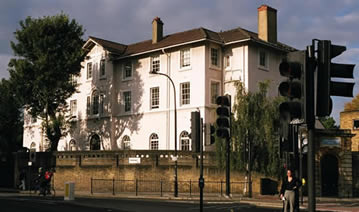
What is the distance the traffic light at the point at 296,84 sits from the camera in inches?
237

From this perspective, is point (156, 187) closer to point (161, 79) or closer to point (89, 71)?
point (161, 79)

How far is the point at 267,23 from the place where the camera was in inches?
1737

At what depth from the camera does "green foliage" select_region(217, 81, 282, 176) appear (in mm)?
33656

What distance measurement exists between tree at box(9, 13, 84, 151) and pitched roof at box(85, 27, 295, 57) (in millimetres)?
5086

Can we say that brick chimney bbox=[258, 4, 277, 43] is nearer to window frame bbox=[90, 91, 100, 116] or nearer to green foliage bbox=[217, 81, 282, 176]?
green foliage bbox=[217, 81, 282, 176]

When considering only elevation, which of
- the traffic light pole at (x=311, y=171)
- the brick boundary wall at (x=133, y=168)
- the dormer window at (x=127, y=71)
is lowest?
the brick boundary wall at (x=133, y=168)

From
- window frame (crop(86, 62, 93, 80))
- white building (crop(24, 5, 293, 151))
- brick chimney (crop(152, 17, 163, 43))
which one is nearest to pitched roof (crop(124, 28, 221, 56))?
white building (crop(24, 5, 293, 151))

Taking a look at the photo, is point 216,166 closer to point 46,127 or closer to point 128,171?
point 128,171

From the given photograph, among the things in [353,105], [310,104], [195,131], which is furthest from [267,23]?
[310,104]

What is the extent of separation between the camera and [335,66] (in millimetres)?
6129

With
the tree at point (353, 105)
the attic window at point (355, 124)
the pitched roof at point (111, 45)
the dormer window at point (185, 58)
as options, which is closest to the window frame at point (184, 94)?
the dormer window at point (185, 58)

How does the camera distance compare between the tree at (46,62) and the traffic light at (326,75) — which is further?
the tree at (46,62)

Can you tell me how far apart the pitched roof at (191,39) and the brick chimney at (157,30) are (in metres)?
0.43

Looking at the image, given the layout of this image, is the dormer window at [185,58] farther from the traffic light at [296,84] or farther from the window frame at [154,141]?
the traffic light at [296,84]
